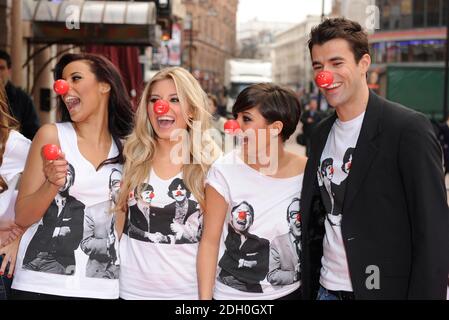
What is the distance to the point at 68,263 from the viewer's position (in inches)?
120

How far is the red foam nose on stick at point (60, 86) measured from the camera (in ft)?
10.5

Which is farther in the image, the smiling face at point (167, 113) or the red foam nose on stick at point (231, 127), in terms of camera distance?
the smiling face at point (167, 113)

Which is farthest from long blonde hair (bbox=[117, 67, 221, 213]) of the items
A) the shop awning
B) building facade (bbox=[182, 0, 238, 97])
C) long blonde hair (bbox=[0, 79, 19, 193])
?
building facade (bbox=[182, 0, 238, 97])

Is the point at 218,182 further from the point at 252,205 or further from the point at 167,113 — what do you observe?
the point at 167,113

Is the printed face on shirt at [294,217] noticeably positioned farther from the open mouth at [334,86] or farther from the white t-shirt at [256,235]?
the open mouth at [334,86]

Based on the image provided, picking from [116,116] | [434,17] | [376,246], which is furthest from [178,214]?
[434,17]

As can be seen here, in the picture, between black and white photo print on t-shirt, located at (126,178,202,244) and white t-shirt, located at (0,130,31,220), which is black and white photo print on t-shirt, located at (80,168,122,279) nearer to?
black and white photo print on t-shirt, located at (126,178,202,244)

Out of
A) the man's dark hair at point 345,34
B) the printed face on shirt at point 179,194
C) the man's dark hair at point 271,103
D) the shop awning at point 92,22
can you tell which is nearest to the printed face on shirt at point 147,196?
the printed face on shirt at point 179,194

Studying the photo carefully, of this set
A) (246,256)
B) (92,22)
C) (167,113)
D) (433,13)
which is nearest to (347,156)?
(246,256)

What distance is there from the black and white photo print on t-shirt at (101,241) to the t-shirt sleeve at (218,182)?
1.70ft

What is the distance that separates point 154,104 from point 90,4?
8.13 m

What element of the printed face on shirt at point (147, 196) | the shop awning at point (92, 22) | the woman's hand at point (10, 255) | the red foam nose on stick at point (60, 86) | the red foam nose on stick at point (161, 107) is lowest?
the woman's hand at point (10, 255)

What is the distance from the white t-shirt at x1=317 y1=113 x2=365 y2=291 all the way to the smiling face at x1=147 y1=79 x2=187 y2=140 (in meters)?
0.83
